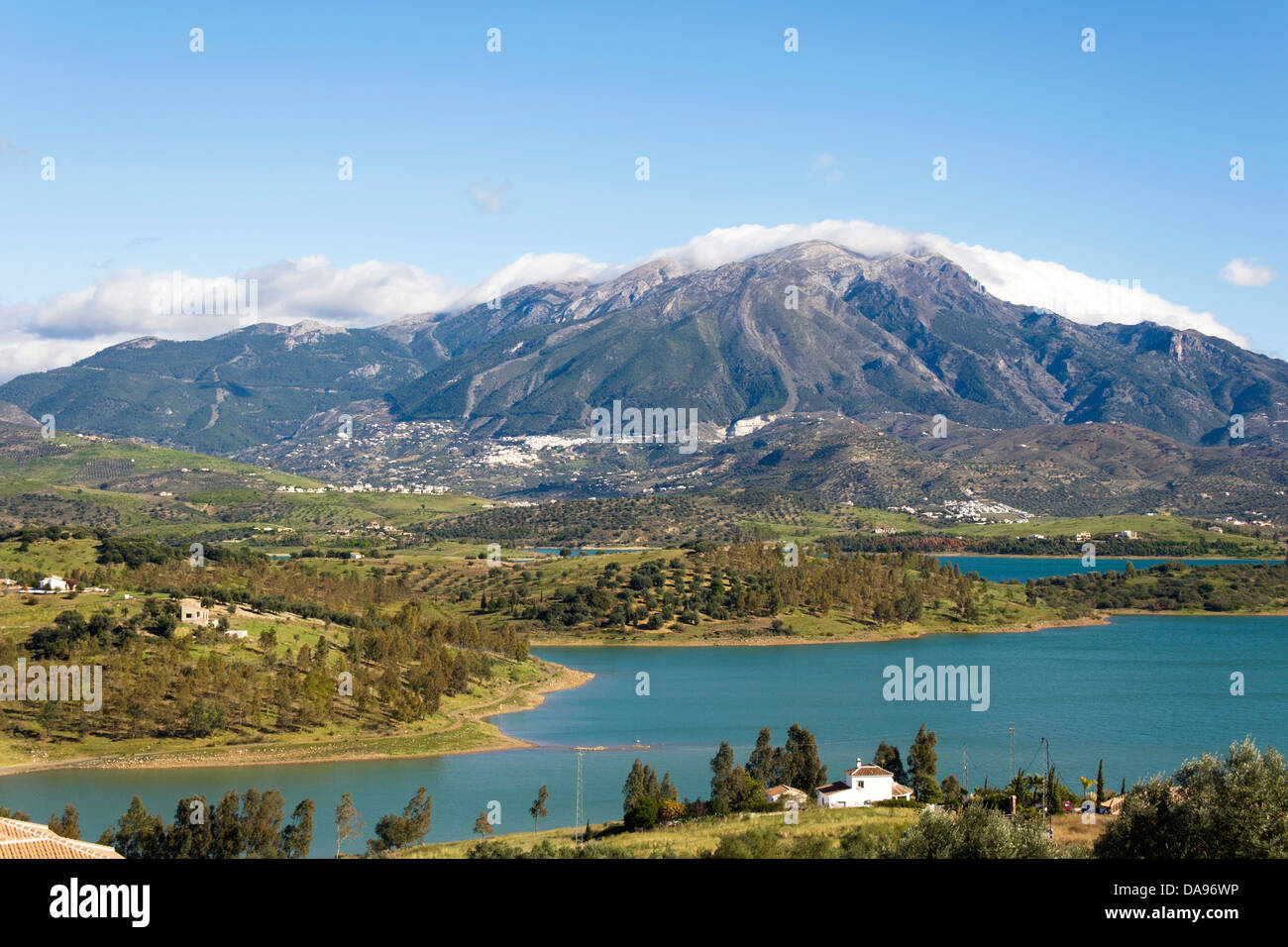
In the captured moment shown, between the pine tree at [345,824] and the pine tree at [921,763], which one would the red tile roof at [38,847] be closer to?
the pine tree at [345,824]

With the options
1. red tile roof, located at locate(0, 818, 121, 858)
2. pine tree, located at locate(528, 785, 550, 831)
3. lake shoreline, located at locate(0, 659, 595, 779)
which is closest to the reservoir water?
lake shoreline, located at locate(0, 659, 595, 779)

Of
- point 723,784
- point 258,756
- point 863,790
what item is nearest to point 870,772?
point 863,790

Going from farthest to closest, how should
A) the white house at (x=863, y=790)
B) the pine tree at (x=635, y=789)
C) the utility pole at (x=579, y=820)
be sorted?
the white house at (x=863, y=790), the pine tree at (x=635, y=789), the utility pole at (x=579, y=820)

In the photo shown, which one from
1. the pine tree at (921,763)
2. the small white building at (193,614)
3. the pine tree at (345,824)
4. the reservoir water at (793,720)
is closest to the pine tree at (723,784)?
the reservoir water at (793,720)

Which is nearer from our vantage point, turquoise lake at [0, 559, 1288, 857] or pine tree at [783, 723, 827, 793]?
pine tree at [783, 723, 827, 793]

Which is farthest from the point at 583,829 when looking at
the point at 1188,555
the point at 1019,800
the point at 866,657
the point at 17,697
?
the point at 1188,555

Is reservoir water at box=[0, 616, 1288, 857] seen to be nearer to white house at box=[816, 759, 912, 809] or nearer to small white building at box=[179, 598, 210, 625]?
white house at box=[816, 759, 912, 809]
